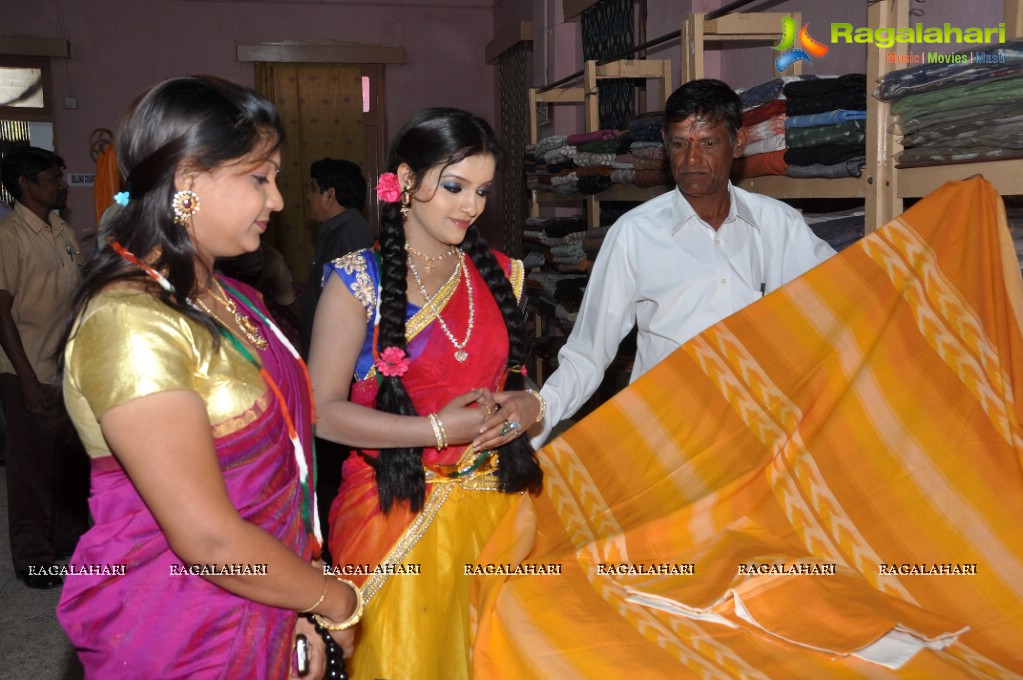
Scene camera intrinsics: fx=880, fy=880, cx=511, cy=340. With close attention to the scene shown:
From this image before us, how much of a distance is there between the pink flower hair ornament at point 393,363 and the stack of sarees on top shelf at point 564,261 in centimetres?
326

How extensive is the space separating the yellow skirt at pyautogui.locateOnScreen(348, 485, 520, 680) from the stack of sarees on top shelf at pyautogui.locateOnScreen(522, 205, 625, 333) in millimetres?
3266

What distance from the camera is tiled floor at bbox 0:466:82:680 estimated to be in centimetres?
288

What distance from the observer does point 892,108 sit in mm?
2424

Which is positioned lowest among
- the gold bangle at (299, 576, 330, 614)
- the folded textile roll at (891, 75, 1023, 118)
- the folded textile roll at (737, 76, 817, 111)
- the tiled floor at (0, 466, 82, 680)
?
the tiled floor at (0, 466, 82, 680)

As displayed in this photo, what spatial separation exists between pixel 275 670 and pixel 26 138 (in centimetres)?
867

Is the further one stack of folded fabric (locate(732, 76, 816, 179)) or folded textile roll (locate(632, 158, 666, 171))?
folded textile roll (locate(632, 158, 666, 171))

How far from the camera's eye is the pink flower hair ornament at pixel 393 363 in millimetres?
1633

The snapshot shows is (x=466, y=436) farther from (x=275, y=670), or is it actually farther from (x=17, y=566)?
(x=17, y=566)

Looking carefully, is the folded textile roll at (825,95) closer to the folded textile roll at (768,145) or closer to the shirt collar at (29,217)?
the folded textile roll at (768,145)

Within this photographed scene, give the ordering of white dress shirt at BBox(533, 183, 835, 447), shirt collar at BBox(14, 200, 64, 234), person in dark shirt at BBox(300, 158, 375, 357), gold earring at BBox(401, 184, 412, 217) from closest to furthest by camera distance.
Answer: gold earring at BBox(401, 184, 412, 217), white dress shirt at BBox(533, 183, 835, 447), shirt collar at BBox(14, 200, 64, 234), person in dark shirt at BBox(300, 158, 375, 357)

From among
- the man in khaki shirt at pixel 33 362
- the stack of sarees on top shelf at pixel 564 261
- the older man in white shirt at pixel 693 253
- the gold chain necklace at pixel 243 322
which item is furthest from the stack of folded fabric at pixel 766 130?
the man in khaki shirt at pixel 33 362

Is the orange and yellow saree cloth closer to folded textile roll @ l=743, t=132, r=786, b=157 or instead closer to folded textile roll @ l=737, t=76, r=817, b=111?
folded textile roll @ l=743, t=132, r=786, b=157

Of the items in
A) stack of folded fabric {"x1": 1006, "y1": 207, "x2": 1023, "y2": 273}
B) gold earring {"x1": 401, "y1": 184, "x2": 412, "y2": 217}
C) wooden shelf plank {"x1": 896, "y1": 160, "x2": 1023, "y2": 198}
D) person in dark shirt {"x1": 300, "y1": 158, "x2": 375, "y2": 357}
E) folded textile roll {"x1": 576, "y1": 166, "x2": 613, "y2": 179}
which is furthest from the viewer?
folded textile roll {"x1": 576, "y1": 166, "x2": 613, "y2": 179}

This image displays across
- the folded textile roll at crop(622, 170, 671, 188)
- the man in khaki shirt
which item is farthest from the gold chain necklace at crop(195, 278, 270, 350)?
the folded textile roll at crop(622, 170, 671, 188)
